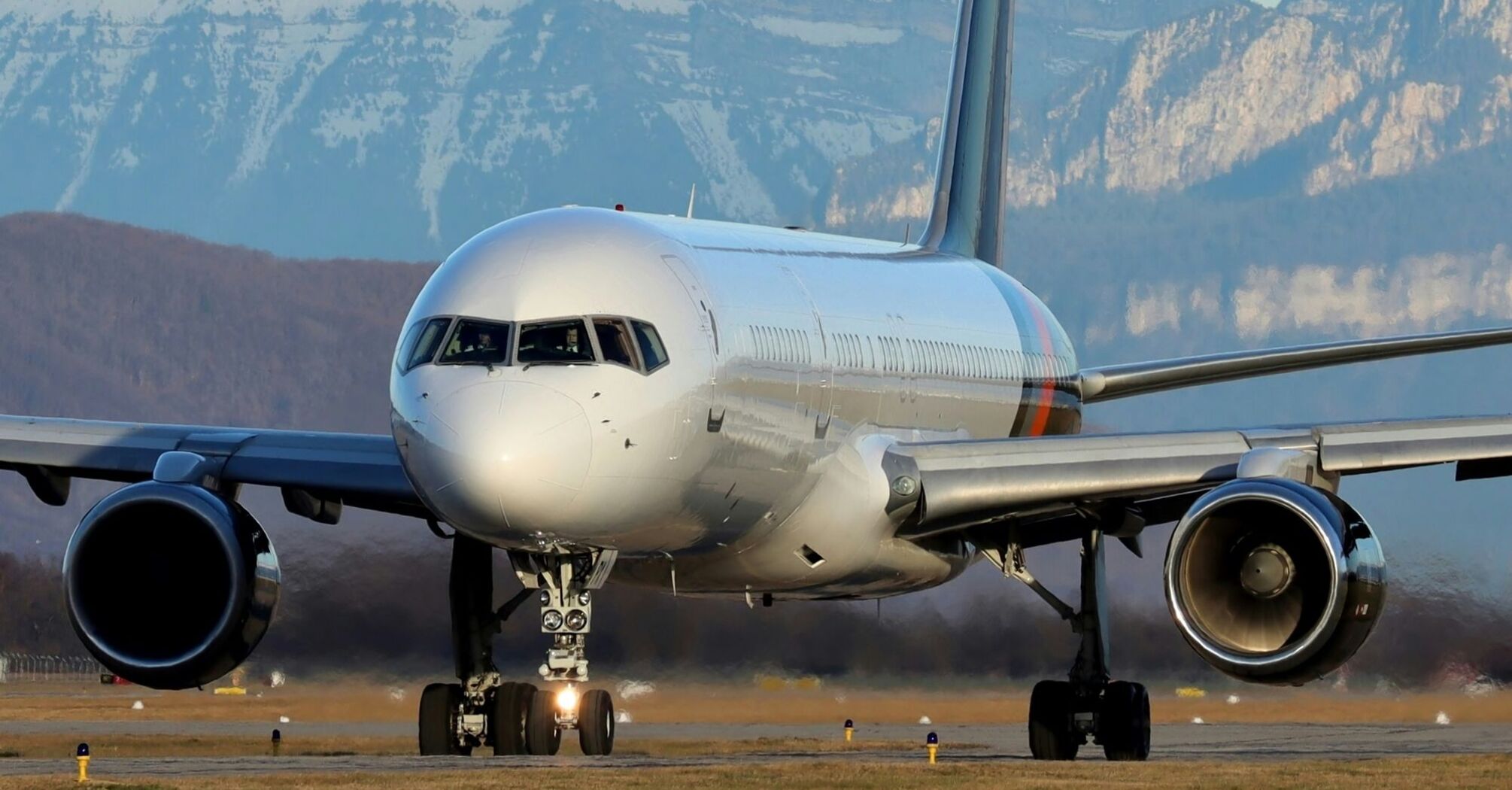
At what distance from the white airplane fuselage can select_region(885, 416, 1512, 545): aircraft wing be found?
57cm

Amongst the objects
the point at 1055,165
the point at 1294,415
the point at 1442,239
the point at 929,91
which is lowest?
the point at 1294,415

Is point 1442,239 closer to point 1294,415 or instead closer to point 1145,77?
point 1294,415

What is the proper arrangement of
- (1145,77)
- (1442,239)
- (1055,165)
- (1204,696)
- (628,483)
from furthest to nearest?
(1145,77)
(1055,165)
(1442,239)
(1204,696)
(628,483)

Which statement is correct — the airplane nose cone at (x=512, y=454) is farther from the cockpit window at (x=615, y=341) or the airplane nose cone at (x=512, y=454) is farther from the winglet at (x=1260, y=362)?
the winglet at (x=1260, y=362)

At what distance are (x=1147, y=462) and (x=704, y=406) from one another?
4580mm

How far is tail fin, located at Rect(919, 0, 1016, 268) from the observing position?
118ft

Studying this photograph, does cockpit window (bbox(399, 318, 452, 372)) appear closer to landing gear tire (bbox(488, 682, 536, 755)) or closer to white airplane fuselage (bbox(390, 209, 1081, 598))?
white airplane fuselage (bbox(390, 209, 1081, 598))

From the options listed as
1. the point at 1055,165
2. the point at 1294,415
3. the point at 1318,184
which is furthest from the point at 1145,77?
the point at 1294,415

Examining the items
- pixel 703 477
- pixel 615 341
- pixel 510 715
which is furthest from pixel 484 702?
pixel 615 341

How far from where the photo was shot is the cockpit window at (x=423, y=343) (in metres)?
21.8

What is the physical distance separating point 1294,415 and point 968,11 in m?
34.4

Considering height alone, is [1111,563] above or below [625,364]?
above

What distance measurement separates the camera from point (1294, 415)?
70438 millimetres

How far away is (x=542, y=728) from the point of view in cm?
2664
